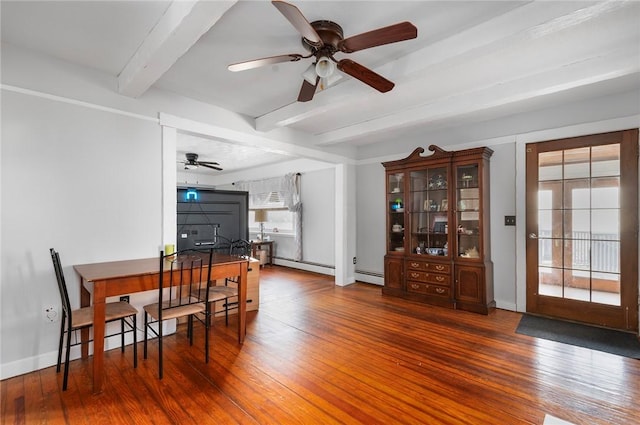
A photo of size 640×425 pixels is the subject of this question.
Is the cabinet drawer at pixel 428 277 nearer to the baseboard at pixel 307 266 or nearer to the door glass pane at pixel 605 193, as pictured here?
the door glass pane at pixel 605 193

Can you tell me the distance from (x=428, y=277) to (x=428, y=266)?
0.49 ft

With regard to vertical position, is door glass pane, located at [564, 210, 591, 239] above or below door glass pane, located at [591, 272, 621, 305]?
above

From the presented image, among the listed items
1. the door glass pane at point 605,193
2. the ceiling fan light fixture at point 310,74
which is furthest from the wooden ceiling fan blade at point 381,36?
the door glass pane at point 605,193

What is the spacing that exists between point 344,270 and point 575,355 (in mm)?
3209

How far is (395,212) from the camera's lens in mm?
4738

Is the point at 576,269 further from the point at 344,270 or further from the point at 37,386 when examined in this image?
the point at 37,386

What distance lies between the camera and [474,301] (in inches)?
150

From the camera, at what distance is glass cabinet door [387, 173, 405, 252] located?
467cm

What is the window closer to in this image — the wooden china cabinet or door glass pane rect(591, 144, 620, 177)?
the wooden china cabinet

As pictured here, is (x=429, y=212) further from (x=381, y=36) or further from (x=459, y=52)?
(x=381, y=36)

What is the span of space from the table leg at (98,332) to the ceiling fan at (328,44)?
1.81m

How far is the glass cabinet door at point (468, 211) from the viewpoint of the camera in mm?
3941

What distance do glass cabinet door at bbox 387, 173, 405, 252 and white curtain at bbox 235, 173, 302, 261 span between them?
2485 millimetres

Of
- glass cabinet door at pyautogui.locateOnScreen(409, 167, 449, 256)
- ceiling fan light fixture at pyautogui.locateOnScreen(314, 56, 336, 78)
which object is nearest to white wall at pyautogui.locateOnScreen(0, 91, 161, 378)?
ceiling fan light fixture at pyautogui.locateOnScreen(314, 56, 336, 78)
